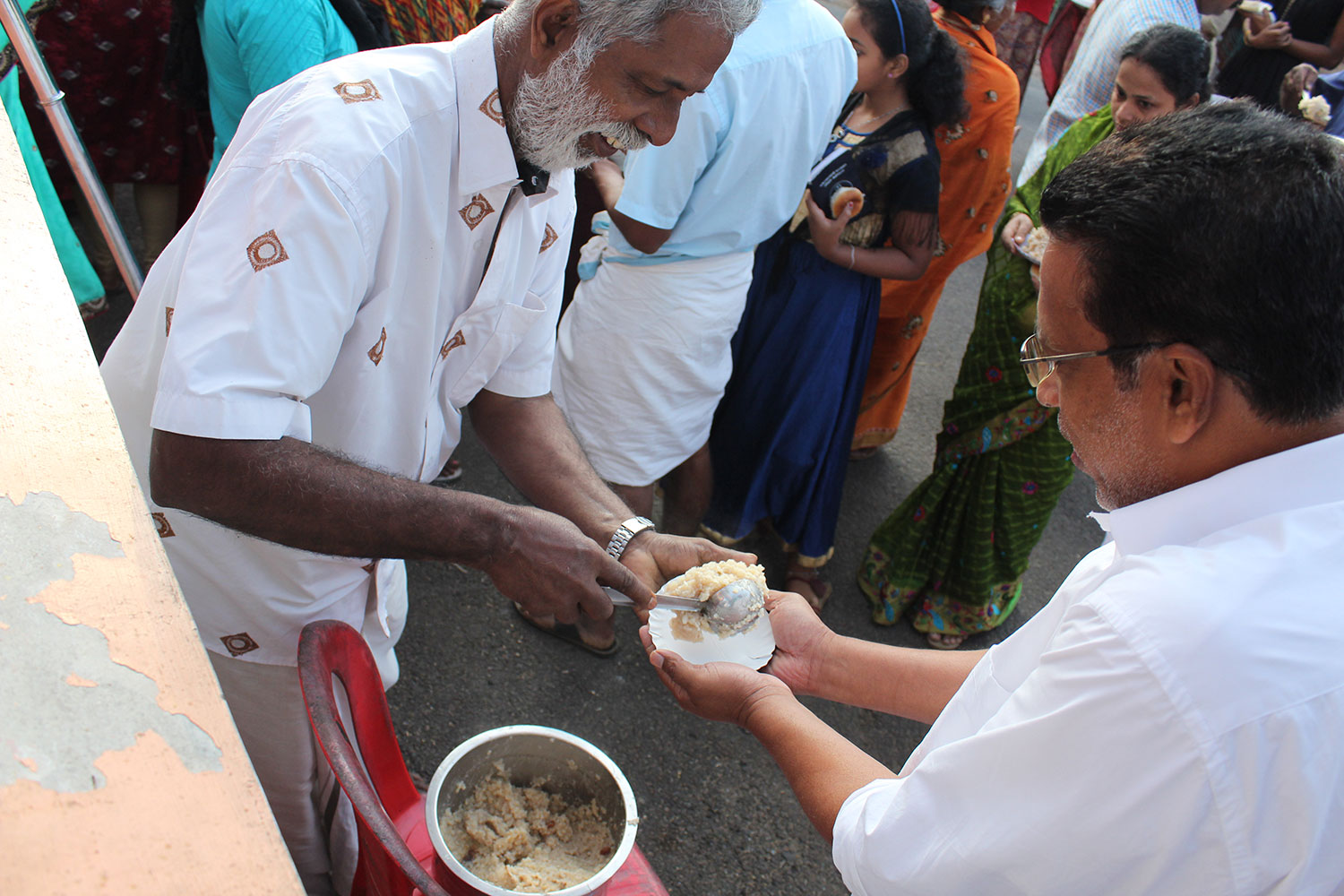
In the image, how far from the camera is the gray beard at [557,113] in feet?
5.12

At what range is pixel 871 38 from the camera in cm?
316

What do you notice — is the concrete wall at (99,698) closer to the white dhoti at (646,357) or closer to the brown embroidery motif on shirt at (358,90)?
the brown embroidery motif on shirt at (358,90)

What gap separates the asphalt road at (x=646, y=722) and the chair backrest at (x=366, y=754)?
111 centimetres

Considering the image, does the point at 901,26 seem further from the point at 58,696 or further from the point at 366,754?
the point at 58,696

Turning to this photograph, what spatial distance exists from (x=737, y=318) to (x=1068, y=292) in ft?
6.72

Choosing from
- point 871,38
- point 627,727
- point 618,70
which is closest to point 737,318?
point 871,38

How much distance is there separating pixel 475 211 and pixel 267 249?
1.30ft

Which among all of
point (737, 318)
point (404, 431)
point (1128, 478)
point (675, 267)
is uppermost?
point (1128, 478)

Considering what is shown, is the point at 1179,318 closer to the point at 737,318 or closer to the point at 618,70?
the point at 618,70

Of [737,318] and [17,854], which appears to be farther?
[737,318]

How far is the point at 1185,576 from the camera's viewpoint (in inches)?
40.0

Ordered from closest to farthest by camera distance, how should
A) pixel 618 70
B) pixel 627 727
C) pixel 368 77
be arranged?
pixel 368 77, pixel 618 70, pixel 627 727

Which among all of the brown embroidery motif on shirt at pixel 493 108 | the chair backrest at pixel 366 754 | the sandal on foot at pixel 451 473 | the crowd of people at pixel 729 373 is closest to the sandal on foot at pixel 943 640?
the crowd of people at pixel 729 373

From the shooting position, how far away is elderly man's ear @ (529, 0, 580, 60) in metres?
1.53
